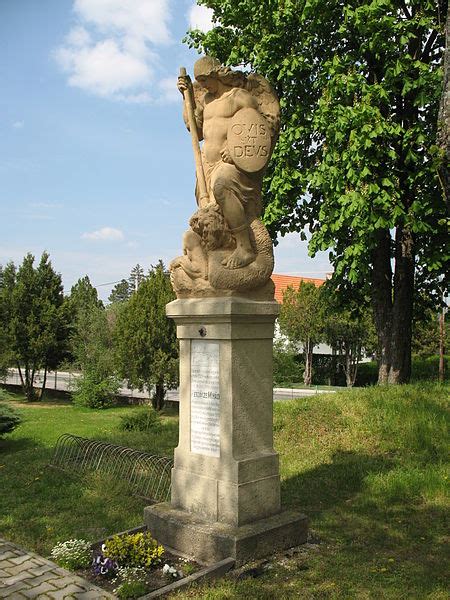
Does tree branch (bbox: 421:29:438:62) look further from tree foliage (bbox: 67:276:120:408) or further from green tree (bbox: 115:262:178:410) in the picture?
tree foliage (bbox: 67:276:120:408)

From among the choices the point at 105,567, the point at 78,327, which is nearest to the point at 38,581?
the point at 105,567

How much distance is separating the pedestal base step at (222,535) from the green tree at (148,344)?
1674cm

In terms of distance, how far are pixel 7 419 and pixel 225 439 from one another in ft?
30.0

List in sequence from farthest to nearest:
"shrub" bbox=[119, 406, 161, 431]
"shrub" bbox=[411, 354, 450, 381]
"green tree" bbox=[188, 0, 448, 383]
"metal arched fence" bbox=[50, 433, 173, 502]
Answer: "shrub" bbox=[411, 354, 450, 381]
"shrub" bbox=[119, 406, 161, 431]
"green tree" bbox=[188, 0, 448, 383]
"metal arched fence" bbox=[50, 433, 173, 502]

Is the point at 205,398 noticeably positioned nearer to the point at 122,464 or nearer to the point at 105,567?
the point at 105,567

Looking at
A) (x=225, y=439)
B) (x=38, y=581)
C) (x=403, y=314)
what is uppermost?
(x=403, y=314)

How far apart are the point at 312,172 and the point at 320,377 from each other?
28.9m

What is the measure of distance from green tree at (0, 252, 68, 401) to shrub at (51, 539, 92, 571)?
24040 millimetres

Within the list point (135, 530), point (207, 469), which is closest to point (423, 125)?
point (207, 469)

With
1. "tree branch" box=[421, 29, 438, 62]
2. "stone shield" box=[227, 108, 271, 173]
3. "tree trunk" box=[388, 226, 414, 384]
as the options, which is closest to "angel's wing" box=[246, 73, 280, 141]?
"stone shield" box=[227, 108, 271, 173]

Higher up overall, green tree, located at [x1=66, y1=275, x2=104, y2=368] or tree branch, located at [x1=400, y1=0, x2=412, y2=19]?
tree branch, located at [x1=400, y1=0, x2=412, y2=19]

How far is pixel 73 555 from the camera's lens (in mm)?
5297

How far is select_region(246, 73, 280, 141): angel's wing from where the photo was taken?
6.36 metres

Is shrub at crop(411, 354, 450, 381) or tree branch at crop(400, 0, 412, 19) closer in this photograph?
tree branch at crop(400, 0, 412, 19)
